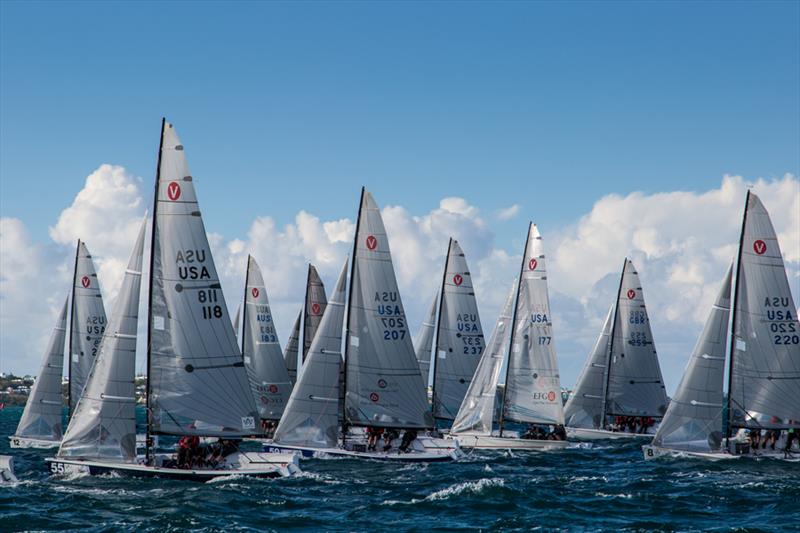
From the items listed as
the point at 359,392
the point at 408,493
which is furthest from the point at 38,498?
the point at 359,392

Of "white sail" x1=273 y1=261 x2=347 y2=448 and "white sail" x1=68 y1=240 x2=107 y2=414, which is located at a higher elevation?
"white sail" x1=68 y1=240 x2=107 y2=414

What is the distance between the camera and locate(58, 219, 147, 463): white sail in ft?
121

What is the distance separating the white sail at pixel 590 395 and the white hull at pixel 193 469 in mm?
37654

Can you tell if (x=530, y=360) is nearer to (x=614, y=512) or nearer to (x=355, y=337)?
(x=355, y=337)

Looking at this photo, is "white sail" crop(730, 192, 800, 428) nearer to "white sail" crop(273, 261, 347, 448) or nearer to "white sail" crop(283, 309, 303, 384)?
"white sail" crop(273, 261, 347, 448)

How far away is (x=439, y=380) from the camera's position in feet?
204

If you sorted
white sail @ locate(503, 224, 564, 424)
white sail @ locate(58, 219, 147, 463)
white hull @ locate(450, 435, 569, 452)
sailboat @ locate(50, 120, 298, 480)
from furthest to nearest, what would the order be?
1. white sail @ locate(503, 224, 564, 424)
2. white hull @ locate(450, 435, 569, 452)
3. sailboat @ locate(50, 120, 298, 480)
4. white sail @ locate(58, 219, 147, 463)

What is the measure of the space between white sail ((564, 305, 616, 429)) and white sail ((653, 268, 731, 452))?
23850 millimetres

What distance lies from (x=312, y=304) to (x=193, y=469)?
27.5m

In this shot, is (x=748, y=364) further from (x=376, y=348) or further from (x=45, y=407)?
(x=45, y=407)

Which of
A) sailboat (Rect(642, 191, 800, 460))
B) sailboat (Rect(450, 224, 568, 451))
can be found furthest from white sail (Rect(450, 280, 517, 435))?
sailboat (Rect(642, 191, 800, 460))

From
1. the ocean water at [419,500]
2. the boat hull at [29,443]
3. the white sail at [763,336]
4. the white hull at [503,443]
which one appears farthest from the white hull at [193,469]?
the white sail at [763,336]

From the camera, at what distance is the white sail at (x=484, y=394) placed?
55219 millimetres

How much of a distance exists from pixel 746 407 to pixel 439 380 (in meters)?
20.0
